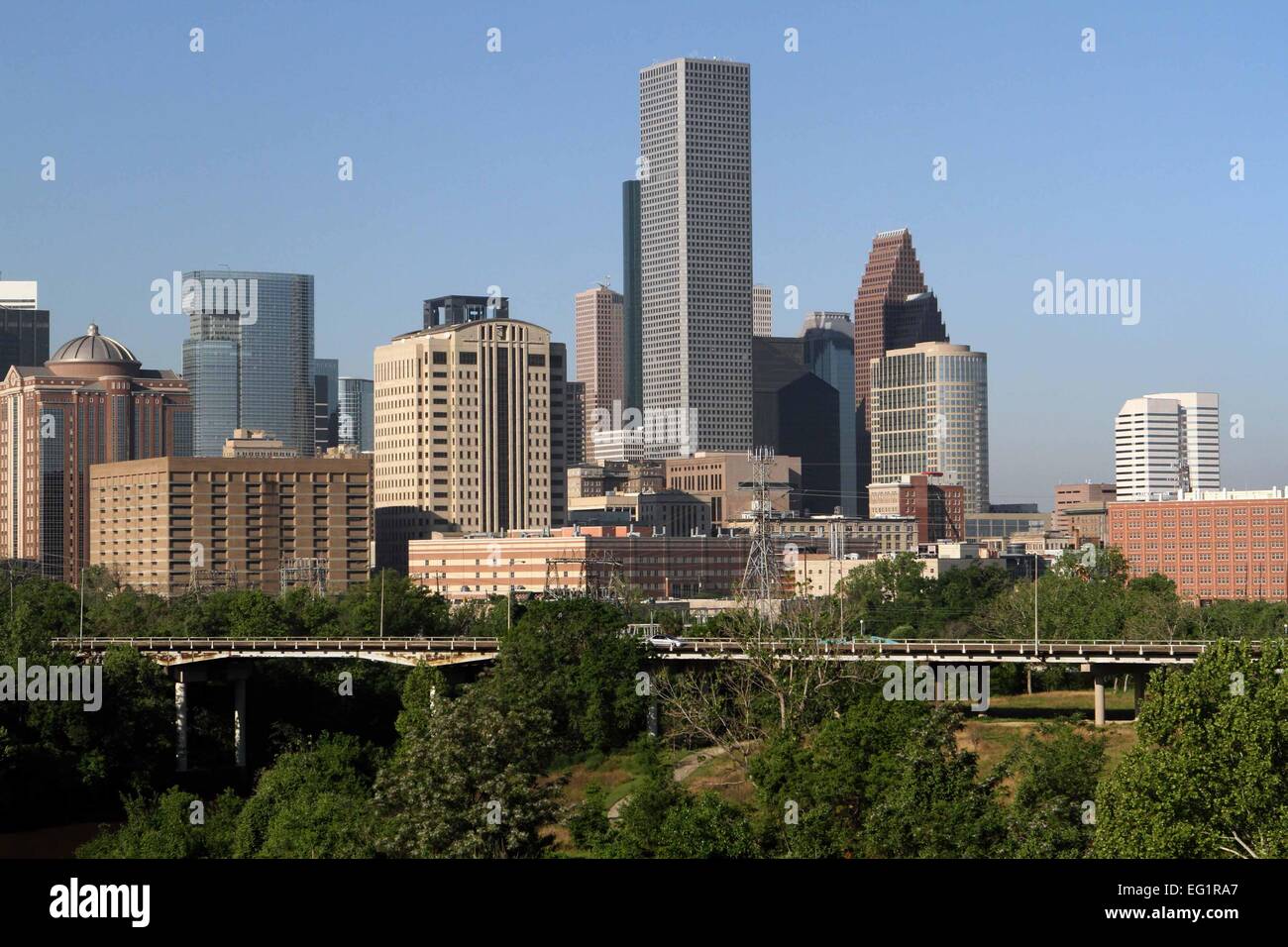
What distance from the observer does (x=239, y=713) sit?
283 feet

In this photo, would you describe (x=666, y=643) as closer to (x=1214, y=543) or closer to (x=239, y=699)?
(x=239, y=699)

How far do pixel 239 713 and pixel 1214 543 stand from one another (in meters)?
133

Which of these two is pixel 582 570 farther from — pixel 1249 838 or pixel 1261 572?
pixel 1249 838

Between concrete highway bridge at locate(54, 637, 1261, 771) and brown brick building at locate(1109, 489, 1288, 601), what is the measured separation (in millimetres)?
109830

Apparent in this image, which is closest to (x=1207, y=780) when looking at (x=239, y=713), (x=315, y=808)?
(x=315, y=808)

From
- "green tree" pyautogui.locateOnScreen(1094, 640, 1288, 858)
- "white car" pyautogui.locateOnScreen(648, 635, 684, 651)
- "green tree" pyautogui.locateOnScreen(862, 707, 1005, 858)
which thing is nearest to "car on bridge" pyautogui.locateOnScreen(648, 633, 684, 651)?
"white car" pyautogui.locateOnScreen(648, 635, 684, 651)

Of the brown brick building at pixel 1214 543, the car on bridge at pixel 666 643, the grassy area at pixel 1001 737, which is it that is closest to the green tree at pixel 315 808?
the car on bridge at pixel 666 643

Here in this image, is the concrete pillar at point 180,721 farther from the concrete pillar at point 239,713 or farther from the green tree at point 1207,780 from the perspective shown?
the green tree at point 1207,780

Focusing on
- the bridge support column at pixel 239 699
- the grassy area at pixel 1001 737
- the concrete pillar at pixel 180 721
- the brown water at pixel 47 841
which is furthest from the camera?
the bridge support column at pixel 239 699

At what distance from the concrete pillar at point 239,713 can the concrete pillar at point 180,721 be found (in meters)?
2.27

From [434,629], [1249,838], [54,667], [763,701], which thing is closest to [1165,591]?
[434,629]

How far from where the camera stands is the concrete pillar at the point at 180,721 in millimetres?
81812

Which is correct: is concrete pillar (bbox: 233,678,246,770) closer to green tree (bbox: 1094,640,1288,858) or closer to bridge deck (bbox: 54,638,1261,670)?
bridge deck (bbox: 54,638,1261,670)
